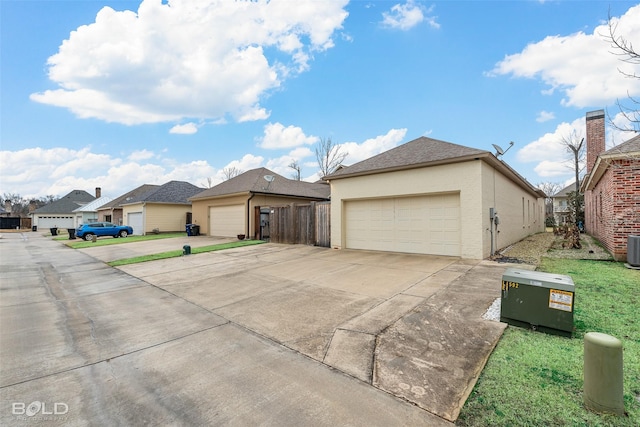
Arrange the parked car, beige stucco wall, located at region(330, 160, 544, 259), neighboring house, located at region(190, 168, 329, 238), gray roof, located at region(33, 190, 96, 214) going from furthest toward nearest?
gray roof, located at region(33, 190, 96, 214) → the parked car → neighboring house, located at region(190, 168, 329, 238) → beige stucco wall, located at region(330, 160, 544, 259)

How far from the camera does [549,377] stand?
2758mm

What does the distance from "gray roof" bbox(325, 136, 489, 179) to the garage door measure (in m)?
1.25

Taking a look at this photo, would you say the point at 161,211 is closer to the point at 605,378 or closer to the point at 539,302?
the point at 539,302

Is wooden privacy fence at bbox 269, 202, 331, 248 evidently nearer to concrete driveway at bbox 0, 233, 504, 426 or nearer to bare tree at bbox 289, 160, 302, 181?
concrete driveway at bbox 0, 233, 504, 426

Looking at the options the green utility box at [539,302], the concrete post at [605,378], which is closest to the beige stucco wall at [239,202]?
the green utility box at [539,302]

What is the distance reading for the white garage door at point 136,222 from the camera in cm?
2558

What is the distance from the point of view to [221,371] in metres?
3.13

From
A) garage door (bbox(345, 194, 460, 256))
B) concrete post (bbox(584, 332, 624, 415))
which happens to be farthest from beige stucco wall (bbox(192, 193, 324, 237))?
concrete post (bbox(584, 332, 624, 415))

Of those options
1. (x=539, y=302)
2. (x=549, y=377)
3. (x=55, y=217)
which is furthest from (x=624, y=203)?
(x=55, y=217)

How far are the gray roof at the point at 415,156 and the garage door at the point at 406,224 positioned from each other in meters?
1.25

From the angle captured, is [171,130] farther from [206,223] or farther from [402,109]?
[402,109]

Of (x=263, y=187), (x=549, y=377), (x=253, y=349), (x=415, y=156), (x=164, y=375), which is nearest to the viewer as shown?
(x=549, y=377)

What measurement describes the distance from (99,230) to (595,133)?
35355 millimetres

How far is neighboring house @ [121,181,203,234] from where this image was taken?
990 inches
